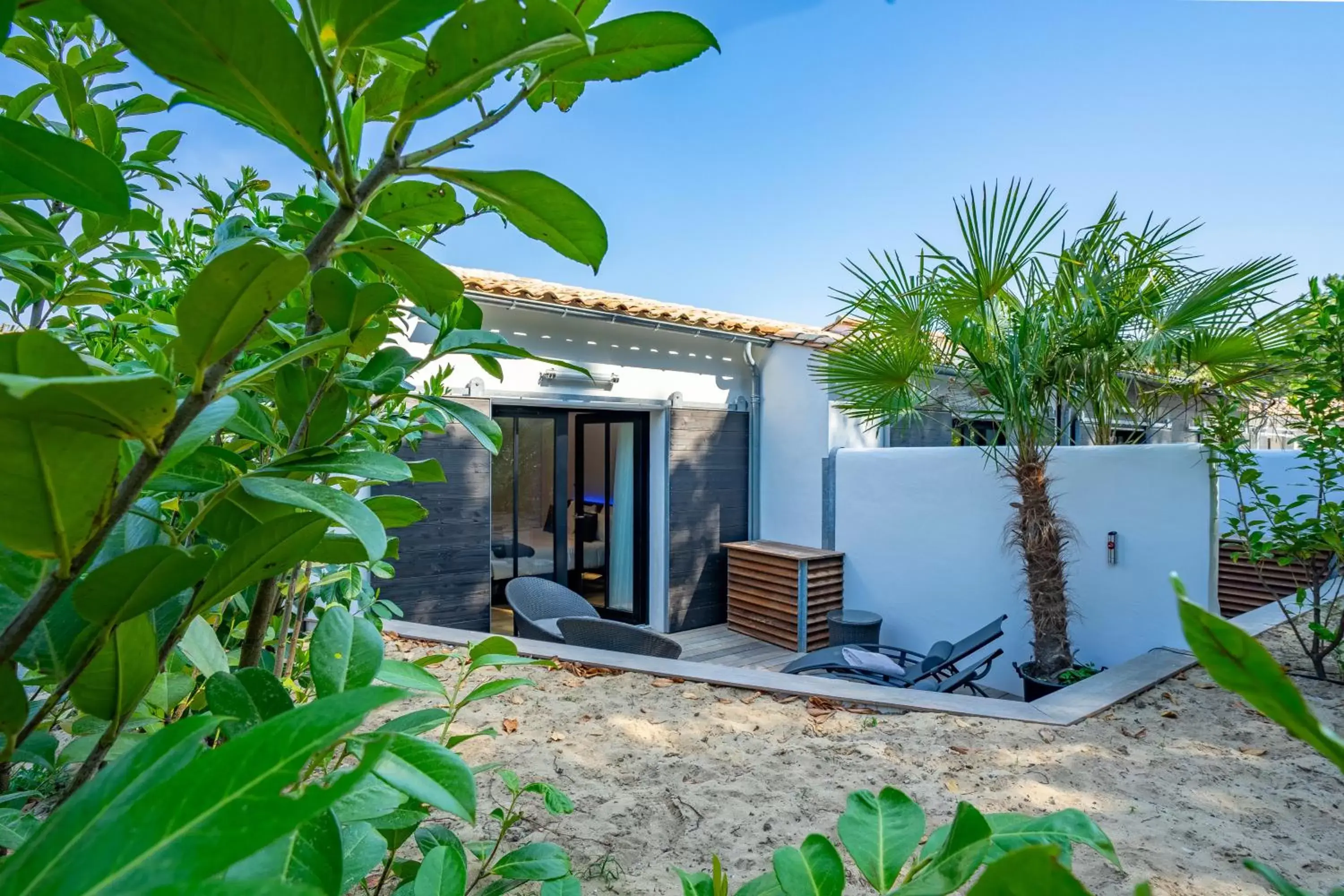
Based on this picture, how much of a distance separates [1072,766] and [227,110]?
2.97m

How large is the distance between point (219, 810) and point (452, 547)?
680 cm

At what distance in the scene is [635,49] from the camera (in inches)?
20.1

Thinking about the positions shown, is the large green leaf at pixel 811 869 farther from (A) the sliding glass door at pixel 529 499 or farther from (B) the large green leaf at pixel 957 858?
(A) the sliding glass door at pixel 529 499

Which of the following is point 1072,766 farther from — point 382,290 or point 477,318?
point 382,290

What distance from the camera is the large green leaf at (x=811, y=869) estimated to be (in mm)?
458

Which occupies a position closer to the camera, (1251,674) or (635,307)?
(1251,674)

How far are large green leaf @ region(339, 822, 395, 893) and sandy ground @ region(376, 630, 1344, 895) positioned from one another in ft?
3.77

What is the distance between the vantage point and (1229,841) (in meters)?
1.99

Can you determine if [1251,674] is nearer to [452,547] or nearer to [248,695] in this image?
[248,695]

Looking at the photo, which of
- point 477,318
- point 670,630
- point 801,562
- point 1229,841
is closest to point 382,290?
point 477,318

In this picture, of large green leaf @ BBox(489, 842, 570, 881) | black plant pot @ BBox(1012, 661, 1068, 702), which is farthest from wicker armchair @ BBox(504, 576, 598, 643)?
large green leaf @ BBox(489, 842, 570, 881)

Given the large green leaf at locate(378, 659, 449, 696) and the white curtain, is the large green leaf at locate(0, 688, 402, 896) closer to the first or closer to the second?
the large green leaf at locate(378, 659, 449, 696)

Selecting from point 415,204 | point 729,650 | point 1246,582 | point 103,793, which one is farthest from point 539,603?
point 1246,582

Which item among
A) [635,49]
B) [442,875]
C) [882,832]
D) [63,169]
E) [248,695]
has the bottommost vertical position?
[442,875]
